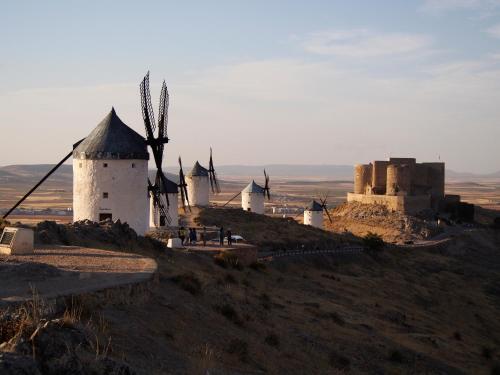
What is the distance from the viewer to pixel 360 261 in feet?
110

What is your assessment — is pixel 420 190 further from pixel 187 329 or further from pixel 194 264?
pixel 187 329

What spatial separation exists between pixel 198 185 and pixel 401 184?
1515 cm

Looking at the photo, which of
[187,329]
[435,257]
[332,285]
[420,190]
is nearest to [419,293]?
[332,285]

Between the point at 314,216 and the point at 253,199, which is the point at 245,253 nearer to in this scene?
the point at 314,216

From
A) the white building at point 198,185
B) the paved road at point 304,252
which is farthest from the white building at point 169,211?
the white building at point 198,185

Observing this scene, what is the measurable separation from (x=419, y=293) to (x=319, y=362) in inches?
664

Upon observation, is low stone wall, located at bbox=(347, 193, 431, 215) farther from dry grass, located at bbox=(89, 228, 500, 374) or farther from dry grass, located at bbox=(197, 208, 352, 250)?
dry grass, located at bbox=(89, 228, 500, 374)

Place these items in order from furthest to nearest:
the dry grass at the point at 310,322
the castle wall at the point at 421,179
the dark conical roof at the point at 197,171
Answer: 1. the castle wall at the point at 421,179
2. the dark conical roof at the point at 197,171
3. the dry grass at the point at 310,322

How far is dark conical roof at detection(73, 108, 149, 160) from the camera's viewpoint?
2258 centimetres

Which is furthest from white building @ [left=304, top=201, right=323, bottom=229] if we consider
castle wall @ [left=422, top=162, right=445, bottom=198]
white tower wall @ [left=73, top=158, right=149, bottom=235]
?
white tower wall @ [left=73, top=158, right=149, bottom=235]

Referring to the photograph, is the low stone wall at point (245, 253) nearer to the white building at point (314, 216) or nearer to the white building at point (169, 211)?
the white building at point (169, 211)

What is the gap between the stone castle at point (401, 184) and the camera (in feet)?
156

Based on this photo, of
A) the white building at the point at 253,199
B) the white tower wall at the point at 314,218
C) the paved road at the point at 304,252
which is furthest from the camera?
the white building at the point at 253,199

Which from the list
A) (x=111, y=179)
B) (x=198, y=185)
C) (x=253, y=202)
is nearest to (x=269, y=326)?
(x=111, y=179)
